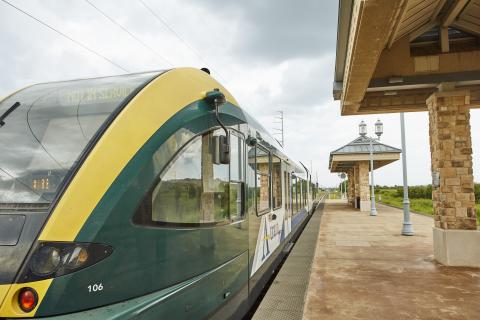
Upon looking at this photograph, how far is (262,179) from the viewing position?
22.0 feet

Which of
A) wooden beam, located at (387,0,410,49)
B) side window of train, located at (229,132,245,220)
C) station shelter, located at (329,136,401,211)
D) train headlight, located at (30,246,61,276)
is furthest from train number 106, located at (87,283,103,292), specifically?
station shelter, located at (329,136,401,211)

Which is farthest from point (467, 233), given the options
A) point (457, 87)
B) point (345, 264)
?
point (457, 87)

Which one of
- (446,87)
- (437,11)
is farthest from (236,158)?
(446,87)

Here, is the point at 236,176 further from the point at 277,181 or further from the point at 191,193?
the point at 277,181

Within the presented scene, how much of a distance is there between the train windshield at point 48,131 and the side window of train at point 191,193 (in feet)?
2.05

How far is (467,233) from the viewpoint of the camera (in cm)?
825

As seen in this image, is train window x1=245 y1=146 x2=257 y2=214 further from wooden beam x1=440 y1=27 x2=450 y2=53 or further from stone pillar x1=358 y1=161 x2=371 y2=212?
stone pillar x1=358 y1=161 x2=371 y2=212

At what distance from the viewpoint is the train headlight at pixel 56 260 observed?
2199 millimetres

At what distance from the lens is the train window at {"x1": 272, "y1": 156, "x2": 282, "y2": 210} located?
7738 mm

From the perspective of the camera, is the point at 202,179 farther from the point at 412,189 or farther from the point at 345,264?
the point at 412,189

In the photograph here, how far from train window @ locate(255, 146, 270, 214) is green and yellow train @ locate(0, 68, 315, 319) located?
1.94 m

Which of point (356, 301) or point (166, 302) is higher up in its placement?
point (166, 302)

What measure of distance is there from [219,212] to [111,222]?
1636 mm

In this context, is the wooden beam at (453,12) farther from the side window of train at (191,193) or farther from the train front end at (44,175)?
the train front end at (44,175)
